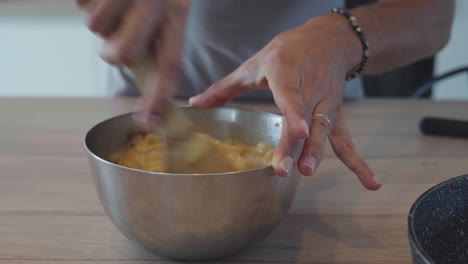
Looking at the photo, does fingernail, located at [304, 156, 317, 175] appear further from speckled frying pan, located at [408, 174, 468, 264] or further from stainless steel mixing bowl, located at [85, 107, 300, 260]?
speckled frying pan, located at [408, 174, 468, 264]

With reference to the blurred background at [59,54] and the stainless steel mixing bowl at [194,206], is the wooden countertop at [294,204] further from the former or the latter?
the blurred background at [59,54]

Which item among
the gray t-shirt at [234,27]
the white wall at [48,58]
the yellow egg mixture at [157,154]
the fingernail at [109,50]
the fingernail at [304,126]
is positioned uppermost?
the fingernail at [109,50]

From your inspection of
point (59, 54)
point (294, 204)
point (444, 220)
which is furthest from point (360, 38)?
point (59, 54)

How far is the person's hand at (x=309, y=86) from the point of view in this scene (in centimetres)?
60

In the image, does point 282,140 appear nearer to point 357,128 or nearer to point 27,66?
point 357,128

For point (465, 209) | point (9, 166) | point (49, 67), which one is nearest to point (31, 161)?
point (9, 166)

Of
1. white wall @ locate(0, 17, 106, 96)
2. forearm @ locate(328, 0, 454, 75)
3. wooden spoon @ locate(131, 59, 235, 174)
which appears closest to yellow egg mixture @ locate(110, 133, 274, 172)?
wooden spoon @ locate(131, 59, 235, 174)

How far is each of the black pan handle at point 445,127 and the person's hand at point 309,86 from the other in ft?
0.68

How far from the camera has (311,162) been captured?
59 cm

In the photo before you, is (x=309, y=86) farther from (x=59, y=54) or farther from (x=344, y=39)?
(x=59, y=54)

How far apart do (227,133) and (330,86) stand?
15 centimetres

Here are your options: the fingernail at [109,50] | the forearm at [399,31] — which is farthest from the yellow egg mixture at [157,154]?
the forearm at [399,31]

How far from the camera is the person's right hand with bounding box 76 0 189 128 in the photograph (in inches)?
21.9

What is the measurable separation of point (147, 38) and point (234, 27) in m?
0.56
